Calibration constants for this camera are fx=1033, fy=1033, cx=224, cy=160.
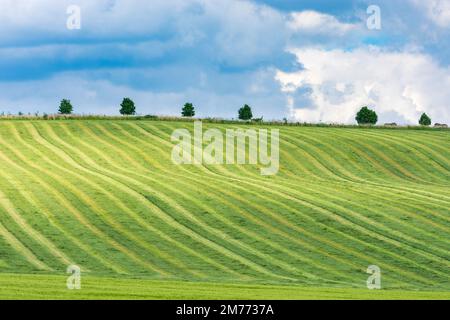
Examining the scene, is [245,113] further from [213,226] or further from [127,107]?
[213,226]

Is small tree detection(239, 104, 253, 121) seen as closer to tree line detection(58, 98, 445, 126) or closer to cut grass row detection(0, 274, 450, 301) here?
tree line detection(58, 98, 445, 126)

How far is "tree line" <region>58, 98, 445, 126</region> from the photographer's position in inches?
5182

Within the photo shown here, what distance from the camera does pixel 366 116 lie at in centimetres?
14300

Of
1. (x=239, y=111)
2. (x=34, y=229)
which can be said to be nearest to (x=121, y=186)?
(x=34, y=229)

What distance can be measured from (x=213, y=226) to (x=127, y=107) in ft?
226

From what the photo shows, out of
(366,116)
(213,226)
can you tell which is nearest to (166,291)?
(213,226)

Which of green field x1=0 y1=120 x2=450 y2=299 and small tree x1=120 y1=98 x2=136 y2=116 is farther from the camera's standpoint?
small tree x1=120 y1=98 x2=136 y2=116

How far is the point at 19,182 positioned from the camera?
76312 mm

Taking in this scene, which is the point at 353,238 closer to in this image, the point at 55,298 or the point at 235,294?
the point at 235,294

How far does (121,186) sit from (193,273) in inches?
863

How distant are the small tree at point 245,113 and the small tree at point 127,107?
47.0ft

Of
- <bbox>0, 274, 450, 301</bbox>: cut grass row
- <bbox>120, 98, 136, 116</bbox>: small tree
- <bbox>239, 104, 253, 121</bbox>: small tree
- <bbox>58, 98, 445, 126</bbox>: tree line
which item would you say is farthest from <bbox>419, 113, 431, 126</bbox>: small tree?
<bbox>0, 274, 450, 301</bbox>: cut grass row

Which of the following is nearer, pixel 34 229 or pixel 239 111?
pixel 34 229

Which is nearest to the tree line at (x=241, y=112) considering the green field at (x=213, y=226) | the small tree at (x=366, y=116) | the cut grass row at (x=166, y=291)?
the small tree at (x=366, y=116)
